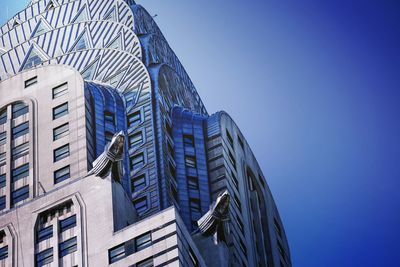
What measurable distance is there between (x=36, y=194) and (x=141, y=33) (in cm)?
4051

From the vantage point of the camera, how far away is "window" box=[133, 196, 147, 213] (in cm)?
14552

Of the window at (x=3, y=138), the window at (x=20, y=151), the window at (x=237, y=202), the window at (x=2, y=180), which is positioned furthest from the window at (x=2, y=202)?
the window at (x=237, y=202)

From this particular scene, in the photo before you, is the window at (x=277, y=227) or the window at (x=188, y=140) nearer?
the window at (x=188, y=140)

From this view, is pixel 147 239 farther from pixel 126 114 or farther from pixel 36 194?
pixel 126 114

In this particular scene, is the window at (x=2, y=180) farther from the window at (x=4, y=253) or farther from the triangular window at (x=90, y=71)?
the triangular window at (x=90, y=71)

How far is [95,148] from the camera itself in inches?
5748

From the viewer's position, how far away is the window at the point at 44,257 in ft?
419

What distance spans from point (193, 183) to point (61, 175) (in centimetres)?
1962

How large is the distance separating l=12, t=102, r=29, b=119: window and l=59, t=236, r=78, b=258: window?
83.8 ft

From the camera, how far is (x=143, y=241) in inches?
4852

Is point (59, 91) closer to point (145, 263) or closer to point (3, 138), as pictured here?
point (3, 138)

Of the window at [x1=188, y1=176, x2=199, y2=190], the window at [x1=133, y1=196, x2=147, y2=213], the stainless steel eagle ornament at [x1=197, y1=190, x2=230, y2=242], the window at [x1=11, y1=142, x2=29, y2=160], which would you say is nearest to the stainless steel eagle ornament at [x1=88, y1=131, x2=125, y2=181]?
the stainless steel eagle ornament at [x1=197, y1=190, x2=230, y2=242]

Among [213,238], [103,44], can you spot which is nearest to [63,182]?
[213,238]

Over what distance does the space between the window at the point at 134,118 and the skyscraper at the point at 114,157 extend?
110mm
